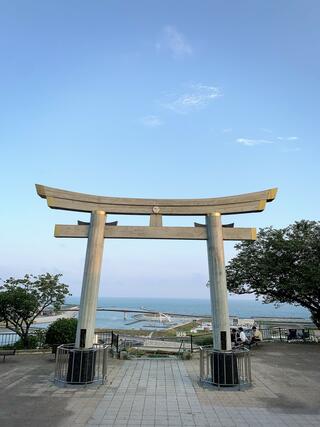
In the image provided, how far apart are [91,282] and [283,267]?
10.4m

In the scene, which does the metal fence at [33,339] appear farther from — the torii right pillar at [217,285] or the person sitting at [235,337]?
the torii right pillar at [217,285]

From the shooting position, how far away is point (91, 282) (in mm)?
10617

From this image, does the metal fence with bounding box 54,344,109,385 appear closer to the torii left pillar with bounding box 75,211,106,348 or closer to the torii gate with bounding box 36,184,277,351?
the torii left pillar with bounding box 75,211,106,348

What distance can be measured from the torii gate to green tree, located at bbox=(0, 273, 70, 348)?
20.7 ft

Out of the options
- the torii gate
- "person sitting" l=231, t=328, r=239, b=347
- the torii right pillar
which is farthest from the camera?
"person sitting" l=231, t=328, r=239, b=347

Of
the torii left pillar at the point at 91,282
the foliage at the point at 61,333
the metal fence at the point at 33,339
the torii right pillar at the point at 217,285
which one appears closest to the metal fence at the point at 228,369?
the torii right pillar at the point at 217,285

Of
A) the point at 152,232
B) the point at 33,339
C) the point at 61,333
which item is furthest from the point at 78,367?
the point at 33,339

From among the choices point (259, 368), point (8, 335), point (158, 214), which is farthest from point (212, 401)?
point (8, 335)

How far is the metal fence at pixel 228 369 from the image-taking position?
9484 mm

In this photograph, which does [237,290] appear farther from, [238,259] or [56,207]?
[56,207]

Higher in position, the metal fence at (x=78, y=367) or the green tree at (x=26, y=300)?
the green tree at (x=26, y=300)

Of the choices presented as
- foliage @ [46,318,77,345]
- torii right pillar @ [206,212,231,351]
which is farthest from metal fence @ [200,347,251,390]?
foliage @ [46,318,77,345]

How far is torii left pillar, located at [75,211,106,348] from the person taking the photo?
33.4ft

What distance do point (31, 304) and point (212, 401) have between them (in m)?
10.3
